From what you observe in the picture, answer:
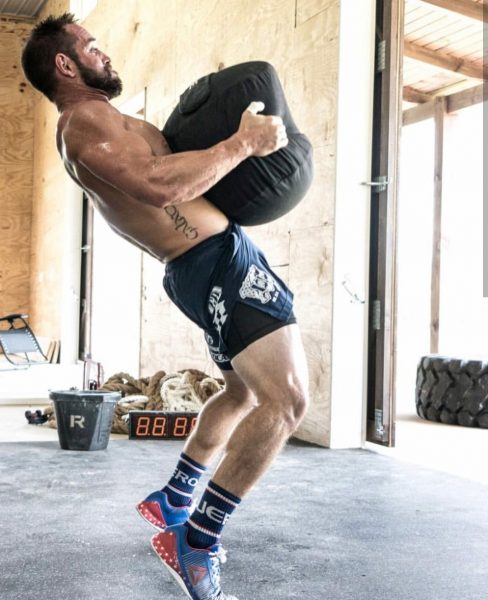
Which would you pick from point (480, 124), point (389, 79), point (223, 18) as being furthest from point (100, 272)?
point (389, 79)

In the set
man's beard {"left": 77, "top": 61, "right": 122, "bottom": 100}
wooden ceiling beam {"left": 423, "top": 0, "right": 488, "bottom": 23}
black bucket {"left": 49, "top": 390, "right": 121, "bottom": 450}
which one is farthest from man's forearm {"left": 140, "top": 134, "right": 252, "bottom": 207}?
wooden ceiling beam {"left": 423, "top": 0, "right": 488, "bottom": 23}

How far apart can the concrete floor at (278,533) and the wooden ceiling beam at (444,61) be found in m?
4.80

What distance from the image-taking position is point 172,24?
5.84 meters

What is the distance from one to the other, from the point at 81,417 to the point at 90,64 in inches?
80.3

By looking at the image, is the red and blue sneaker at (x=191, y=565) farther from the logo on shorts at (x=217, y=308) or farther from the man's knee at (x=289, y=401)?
the logo on shorts at (x=217, y=308)

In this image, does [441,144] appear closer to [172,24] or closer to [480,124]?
[480,124]

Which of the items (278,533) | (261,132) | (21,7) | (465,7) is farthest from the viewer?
(21,7)

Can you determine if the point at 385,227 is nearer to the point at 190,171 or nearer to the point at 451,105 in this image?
the point at 190,171

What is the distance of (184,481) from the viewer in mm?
2113

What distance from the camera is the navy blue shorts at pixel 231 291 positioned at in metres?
1.83

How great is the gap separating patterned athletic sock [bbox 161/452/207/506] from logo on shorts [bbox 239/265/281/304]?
0.55 meters

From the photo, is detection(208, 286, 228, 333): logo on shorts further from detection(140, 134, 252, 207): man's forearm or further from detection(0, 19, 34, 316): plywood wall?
detection(0, 19, 34, 316): plywood wall

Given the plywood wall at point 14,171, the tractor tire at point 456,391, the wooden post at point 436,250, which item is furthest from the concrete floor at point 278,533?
the plywood wall at point 14,171

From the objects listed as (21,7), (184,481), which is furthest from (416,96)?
(184,481)
